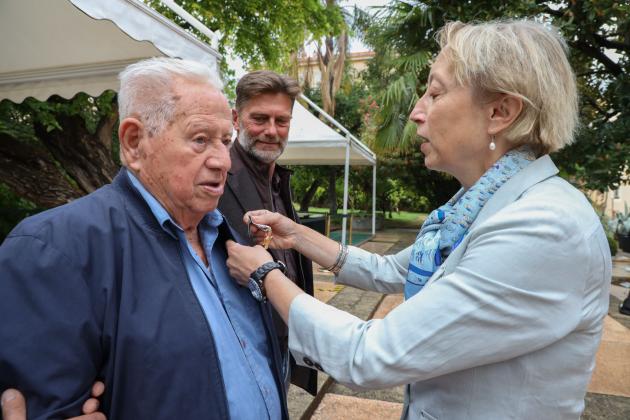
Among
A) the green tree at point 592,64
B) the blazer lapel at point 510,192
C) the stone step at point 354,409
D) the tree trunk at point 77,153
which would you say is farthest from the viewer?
the tree trunk at point 77,153

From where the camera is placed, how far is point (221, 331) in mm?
1276

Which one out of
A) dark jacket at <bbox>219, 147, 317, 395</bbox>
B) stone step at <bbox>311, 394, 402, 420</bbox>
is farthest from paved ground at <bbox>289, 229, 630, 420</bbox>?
dark jacket at <bbox>219, 147, 317, 395</bbox>

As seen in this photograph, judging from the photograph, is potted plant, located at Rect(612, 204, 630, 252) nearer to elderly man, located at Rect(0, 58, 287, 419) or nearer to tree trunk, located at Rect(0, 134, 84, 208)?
elderly man, located at Rect(0, 58, 287, 419)

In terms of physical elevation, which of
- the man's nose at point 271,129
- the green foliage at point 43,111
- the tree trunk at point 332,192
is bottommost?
the tree trunk at point 332,192

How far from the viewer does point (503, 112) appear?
1.22 metres

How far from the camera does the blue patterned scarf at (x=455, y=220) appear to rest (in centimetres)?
125

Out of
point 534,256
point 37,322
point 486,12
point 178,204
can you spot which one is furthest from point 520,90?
point 486,12

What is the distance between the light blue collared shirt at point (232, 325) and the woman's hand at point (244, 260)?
2.8 inches

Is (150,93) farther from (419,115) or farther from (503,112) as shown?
(503,112)

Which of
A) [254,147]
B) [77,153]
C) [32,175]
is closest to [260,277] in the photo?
[254,147]

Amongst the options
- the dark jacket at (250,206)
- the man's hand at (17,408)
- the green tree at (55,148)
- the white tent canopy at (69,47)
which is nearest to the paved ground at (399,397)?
the dark jacket at (250,206)

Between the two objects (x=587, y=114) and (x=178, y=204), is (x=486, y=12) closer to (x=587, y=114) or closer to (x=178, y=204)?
(x=587, y=114)

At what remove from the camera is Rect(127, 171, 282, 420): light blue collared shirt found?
1.25m

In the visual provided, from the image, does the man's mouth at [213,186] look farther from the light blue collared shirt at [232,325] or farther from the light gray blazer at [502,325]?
the light gray blazer at [502,325]
